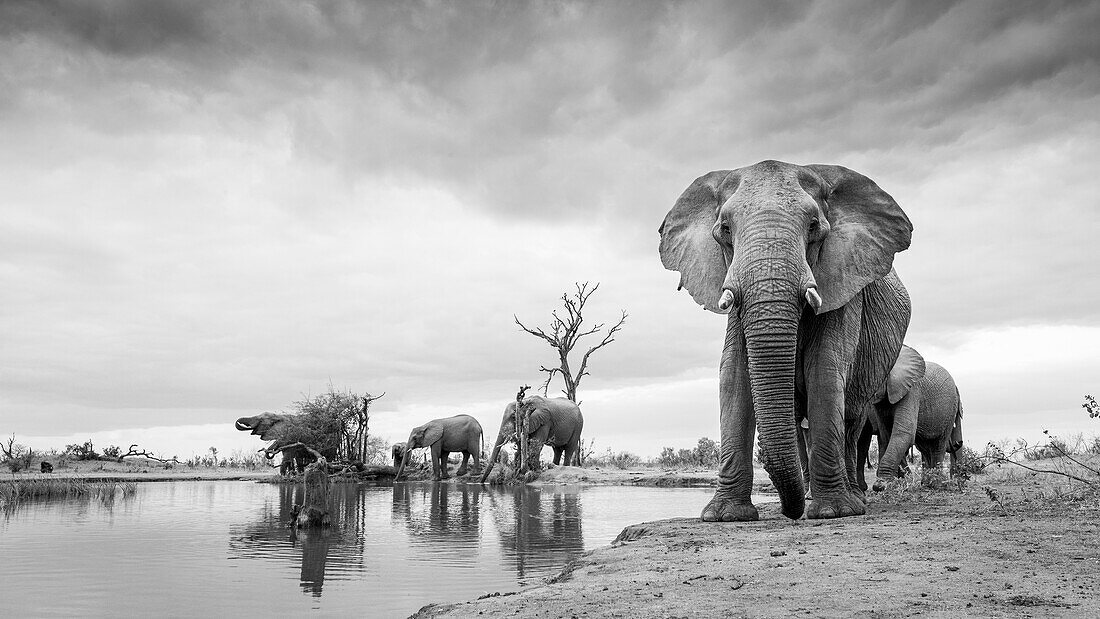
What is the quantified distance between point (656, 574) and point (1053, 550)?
2.28m

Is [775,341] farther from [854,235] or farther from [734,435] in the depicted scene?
[854,235]

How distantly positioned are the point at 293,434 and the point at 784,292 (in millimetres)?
25913

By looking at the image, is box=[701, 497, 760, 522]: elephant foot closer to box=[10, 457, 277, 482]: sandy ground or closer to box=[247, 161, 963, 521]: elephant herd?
box=[247, 161, 963, 521]: elephant herd

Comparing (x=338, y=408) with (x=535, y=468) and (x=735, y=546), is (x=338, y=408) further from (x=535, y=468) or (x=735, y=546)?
(x=735, y=546)

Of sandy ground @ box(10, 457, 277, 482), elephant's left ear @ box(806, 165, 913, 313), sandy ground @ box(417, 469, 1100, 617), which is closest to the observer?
sandy ground @ box(417, 469, 1100, 617)

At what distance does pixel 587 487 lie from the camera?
22.3m

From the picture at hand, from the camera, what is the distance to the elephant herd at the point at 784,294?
7.09 meters

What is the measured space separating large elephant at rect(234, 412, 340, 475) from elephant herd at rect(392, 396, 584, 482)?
240 cm

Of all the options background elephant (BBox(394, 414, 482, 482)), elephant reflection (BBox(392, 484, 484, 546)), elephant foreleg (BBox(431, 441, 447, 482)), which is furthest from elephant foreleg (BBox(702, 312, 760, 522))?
background elephant (BBox(394, 414, 482, 482))

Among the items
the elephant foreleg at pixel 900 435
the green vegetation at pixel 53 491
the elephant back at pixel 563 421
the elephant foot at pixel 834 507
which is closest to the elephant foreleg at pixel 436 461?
the elephant back at pixel 563 421

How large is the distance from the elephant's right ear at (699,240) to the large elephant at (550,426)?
17334 millimetres

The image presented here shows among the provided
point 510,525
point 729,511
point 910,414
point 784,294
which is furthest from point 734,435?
point 910,414

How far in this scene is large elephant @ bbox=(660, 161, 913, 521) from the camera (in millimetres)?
7086

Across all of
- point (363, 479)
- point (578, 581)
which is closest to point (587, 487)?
point (363, 479)
